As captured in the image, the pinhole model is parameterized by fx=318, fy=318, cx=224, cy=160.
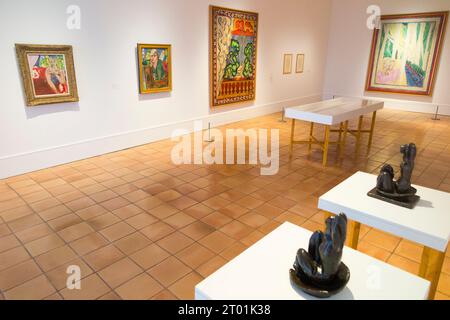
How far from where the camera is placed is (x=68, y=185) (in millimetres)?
4617

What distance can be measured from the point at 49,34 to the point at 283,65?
6719 mm

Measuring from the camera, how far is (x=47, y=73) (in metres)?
4.94

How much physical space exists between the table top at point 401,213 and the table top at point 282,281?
486 millimetres

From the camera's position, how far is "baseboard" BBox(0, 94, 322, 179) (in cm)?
495

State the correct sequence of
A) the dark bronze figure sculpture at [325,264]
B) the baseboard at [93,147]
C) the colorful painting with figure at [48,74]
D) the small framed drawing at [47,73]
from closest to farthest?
the dark bronze figure sculpture at [325,264]
the small framed drawing at [47,73]
the colorful painting with figure at [48,74]
the baseboard at [93,147]

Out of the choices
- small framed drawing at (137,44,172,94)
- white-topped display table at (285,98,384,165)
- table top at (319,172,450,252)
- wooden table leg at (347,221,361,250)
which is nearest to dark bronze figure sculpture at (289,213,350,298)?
table top at (319,172,450,252)

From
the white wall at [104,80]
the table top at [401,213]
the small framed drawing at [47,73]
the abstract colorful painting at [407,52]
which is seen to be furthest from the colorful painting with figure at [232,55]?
the table top at [401,213]

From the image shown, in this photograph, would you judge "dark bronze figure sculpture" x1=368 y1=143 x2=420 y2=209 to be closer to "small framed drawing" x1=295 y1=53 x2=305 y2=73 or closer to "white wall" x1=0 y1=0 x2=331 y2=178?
"white wall" x1=0 y1=0 x2=331 y2=178

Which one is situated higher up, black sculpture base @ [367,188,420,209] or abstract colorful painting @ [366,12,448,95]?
abstract colorful painting @ [366,12,448,95]

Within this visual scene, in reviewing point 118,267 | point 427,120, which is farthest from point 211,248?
point 427,120

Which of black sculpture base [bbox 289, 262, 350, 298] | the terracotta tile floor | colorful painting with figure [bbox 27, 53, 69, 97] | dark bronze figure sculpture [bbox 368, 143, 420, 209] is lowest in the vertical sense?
the terracotta tile floor

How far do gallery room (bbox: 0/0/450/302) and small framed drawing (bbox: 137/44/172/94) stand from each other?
0.03m

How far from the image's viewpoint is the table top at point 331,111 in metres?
5.29

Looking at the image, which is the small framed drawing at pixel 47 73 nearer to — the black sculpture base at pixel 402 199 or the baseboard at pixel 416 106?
the black sculpture base at pixel 402 199
